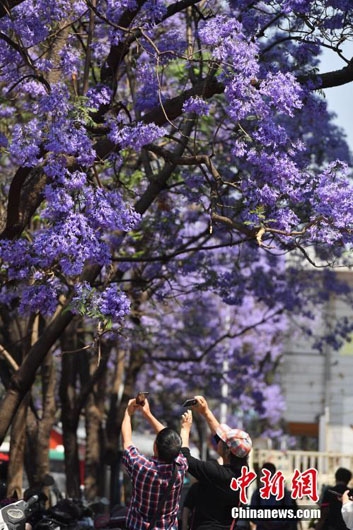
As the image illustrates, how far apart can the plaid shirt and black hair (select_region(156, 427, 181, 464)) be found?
63mm

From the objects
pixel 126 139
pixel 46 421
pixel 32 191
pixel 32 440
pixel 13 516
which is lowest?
pixel 13 516

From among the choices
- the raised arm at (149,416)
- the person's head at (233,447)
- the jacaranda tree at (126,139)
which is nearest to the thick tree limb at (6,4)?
the jacaranda tree at (126,139)

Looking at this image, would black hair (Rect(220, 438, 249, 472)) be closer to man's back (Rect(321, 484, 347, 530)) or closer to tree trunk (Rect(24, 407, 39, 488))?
man's back (Rect(321, 484, 347, 530))

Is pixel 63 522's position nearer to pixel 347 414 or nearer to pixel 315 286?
pixel 315 286

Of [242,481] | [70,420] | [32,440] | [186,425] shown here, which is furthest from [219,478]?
[70,420]

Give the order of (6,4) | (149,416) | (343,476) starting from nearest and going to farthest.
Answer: (149,416), (6,4), (343,476)

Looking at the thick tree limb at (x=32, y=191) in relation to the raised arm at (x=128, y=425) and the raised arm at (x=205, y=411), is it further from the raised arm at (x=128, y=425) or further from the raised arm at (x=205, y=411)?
the raised arm at (x=128, y=425)

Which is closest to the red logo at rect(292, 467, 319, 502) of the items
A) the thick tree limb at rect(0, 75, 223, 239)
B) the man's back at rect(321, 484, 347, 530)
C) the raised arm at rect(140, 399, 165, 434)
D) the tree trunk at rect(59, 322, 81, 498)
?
the man's back at rect(321, 484, 347, 530)

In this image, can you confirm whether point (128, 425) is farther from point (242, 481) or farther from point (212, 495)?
point (242, 481)

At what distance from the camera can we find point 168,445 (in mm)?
6930

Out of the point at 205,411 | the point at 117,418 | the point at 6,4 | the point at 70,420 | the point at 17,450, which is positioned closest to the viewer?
the point at 205,411

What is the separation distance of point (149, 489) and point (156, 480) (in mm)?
67

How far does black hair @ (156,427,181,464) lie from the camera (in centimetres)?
693

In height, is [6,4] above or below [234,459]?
above
